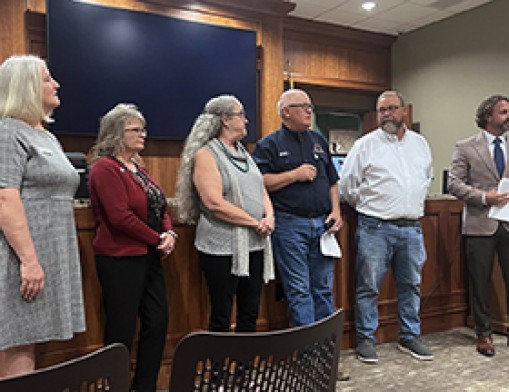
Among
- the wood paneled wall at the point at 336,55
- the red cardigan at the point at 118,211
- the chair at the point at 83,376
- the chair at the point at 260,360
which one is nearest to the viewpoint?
the chair at the point at 83,376

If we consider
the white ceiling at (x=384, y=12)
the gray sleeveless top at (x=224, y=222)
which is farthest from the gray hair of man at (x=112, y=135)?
the white ceiling at (x=384, y=12)

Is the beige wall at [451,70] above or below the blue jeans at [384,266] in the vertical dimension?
above

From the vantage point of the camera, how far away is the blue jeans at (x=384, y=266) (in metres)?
2.60

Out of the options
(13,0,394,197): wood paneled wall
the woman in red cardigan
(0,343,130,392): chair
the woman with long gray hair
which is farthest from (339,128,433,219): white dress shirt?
(0,343,130,392): chair

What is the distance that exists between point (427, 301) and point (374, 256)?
78 centimetres

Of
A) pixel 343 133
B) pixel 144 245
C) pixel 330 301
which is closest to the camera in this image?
pixel 144 245

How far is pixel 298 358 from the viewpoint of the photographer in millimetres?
793

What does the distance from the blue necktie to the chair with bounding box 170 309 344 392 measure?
2.36 metres

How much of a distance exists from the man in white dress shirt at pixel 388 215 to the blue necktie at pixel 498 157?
421mm

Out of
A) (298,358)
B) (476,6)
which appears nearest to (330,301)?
(298,358)

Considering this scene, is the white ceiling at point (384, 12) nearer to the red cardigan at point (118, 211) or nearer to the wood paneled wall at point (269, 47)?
the wood paneled wall at point (269, 47)

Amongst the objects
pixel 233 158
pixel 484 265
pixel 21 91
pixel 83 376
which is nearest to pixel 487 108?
pixel 484 265

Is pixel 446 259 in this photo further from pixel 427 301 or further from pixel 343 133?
pixel 343 133

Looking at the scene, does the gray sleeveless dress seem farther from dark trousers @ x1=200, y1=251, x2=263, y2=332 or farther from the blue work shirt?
the blue work shirt
